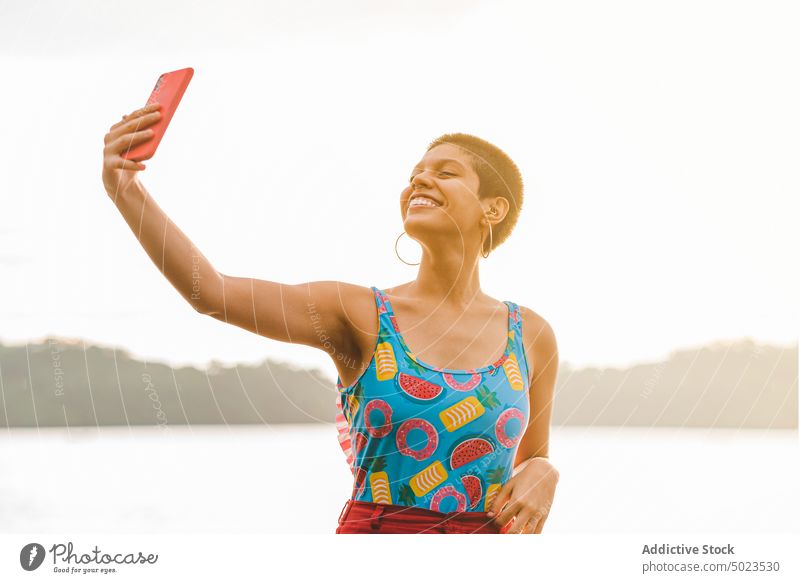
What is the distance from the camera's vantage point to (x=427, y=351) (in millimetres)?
747

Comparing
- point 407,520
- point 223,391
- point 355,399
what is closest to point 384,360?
point 355,399

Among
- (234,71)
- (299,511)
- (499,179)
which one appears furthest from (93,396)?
(499,179)

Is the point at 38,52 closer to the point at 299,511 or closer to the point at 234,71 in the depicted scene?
the point at 234,71

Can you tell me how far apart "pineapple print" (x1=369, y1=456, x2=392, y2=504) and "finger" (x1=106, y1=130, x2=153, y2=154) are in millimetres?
335

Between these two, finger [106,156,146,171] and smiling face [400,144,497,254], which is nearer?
finger [106,156,146,171]

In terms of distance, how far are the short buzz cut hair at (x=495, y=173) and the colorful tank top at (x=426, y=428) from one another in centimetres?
18

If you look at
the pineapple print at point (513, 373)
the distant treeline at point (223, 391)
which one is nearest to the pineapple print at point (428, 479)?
the pineapple print at point (513, 373)

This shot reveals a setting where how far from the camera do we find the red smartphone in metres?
0.67

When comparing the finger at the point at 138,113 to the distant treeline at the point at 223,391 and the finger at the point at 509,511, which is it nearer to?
the distant treeline at the point at 223,391

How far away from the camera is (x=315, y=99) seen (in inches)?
37.6

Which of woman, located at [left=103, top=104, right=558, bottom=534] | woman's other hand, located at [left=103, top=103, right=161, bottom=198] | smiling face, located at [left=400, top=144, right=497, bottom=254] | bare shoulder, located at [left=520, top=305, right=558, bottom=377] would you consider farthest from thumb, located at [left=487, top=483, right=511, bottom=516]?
woman's other hand, located at [left=103, top=103, right=161, bottom=198]

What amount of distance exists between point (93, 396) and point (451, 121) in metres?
0.51

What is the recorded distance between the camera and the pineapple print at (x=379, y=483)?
0.72 m

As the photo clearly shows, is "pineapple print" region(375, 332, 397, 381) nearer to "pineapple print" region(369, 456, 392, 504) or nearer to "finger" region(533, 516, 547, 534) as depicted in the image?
"pineapple print" region(369, 456, 392, 504)
